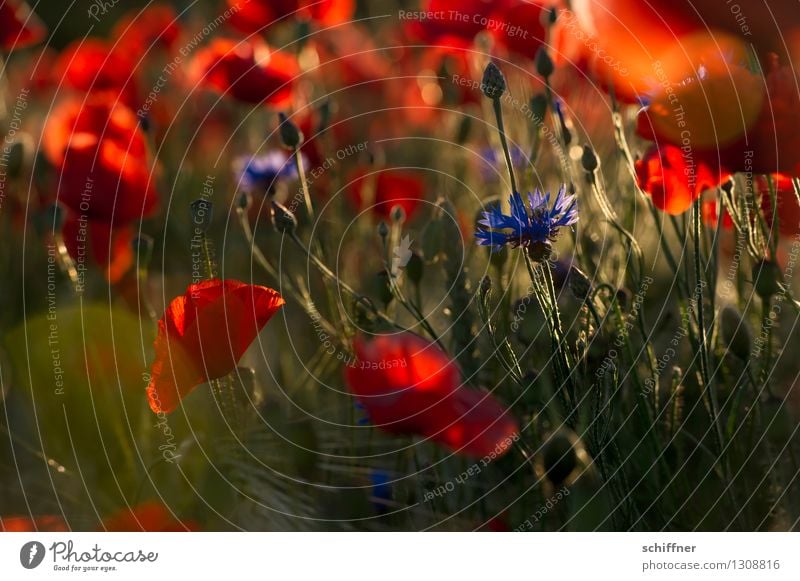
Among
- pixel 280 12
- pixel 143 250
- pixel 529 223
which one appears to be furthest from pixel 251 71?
pixel 529 223

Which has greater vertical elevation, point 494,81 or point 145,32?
point 145,32

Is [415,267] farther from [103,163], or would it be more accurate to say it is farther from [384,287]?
[103,163]

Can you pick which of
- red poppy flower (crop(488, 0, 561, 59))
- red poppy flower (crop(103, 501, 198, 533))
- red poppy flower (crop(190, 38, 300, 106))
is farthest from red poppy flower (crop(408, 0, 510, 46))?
red poppy flower (crop(103, 501, 198, 533))

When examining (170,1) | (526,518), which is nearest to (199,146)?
(170,1)

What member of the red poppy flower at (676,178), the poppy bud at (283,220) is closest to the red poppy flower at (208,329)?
the poppy bud at (283,220)

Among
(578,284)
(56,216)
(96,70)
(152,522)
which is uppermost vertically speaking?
(96,70)

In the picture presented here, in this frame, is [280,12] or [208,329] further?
[280,12]
